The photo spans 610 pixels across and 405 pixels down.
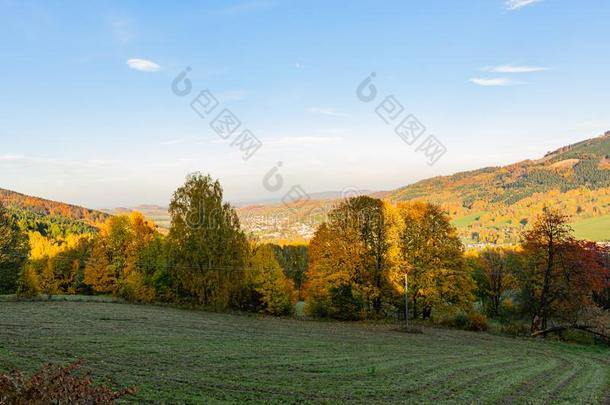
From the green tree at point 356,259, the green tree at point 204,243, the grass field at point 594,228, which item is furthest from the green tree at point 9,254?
the grass field at point 594,228

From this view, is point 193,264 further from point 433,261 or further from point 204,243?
point 433,261

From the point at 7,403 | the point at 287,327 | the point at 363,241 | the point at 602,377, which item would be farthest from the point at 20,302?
the point at 602,377

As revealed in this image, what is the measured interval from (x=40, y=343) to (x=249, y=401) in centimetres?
1126

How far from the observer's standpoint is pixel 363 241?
153 ft

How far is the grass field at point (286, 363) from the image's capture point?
1428 cm

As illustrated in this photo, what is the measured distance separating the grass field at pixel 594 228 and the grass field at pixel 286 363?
160m

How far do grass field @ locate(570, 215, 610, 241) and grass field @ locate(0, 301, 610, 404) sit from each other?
524 ft

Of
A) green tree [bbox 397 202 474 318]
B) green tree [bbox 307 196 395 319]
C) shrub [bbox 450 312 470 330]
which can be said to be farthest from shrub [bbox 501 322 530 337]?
green tree [bbox 307 196 395 319]

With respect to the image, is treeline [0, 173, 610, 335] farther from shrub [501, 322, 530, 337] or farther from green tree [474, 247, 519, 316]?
green tree [474, 247, 519, 316]

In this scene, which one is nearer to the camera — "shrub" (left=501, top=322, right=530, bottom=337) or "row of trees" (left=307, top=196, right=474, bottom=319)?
"shrub" (left=501, top=322, right=530, bottom=337)

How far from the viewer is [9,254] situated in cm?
5194

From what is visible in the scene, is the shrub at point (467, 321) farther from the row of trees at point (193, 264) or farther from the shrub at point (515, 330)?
the row of trees at point (193, 264)

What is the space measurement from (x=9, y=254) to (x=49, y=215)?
95.4 m

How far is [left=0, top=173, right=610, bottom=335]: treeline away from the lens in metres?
42.0
